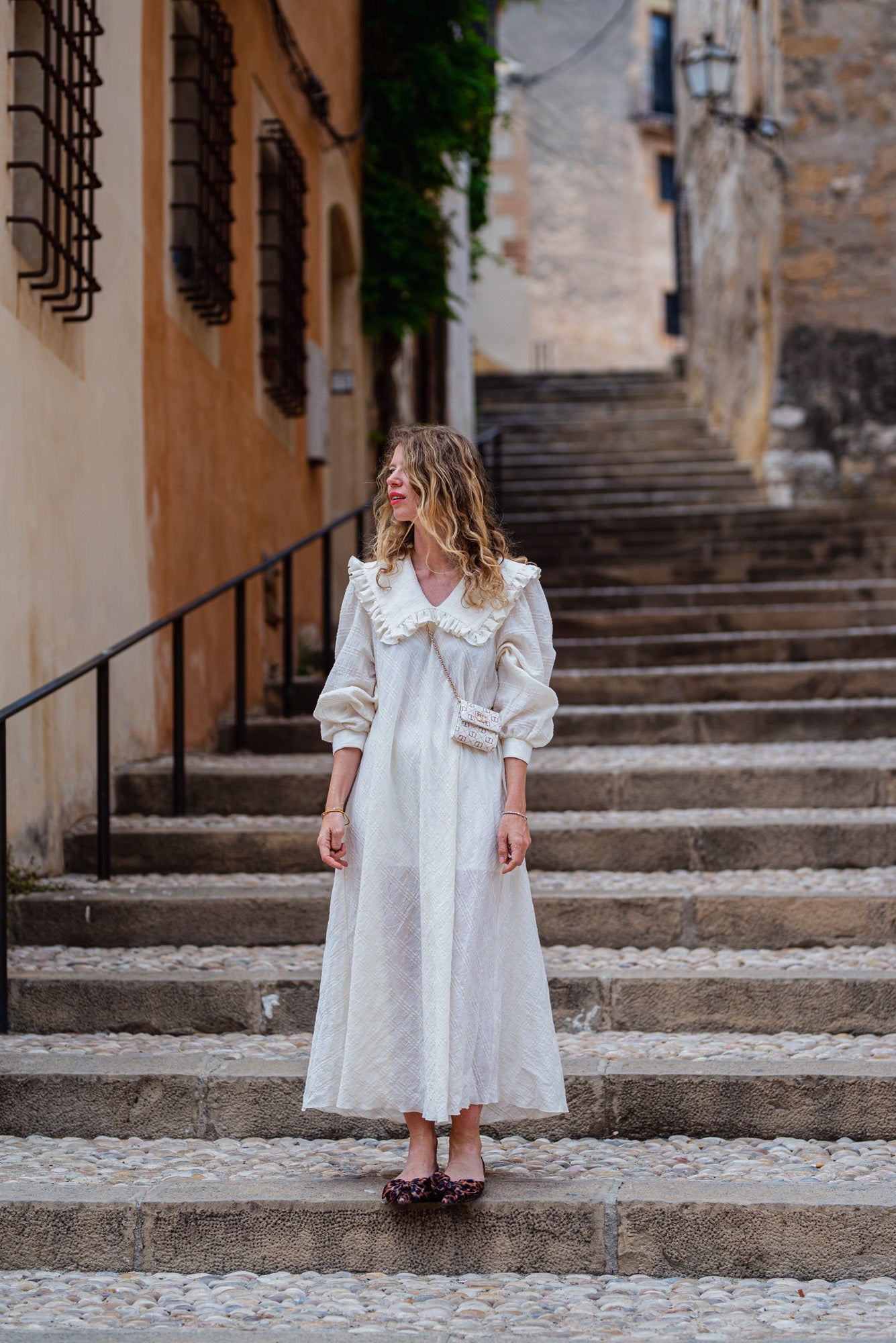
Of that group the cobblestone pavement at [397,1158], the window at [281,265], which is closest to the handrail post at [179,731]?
the cobblestone pavement at [397,1158]

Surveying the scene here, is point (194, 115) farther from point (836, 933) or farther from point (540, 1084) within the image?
point (540, 1084)

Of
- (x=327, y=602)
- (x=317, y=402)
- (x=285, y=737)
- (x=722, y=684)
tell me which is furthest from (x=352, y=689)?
(x=317, y=402)

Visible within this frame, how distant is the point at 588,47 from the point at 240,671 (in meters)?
23.1

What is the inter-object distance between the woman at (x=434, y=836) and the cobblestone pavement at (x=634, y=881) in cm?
148

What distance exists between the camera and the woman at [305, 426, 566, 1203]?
2.80 meters

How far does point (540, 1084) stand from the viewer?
2.87m

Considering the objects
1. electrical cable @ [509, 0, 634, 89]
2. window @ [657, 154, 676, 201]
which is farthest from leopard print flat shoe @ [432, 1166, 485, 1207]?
window @ [657, 154, 676, 201]

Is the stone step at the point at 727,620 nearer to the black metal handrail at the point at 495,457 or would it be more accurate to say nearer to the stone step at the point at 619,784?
the black metal handrail at the point at 495,457

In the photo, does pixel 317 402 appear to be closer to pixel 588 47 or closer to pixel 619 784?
pixel 619 784

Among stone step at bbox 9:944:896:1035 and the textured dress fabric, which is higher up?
the textured dress fabric

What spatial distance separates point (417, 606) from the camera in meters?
2.95

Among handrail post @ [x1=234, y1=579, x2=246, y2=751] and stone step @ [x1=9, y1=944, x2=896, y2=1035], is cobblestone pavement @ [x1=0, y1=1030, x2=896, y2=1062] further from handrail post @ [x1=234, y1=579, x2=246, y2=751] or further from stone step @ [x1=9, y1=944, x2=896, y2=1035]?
handrail post @ [x1=234, y1=579, x2=246, y2=751]

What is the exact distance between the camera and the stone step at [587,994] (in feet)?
12.4

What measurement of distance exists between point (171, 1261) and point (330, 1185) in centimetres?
33
